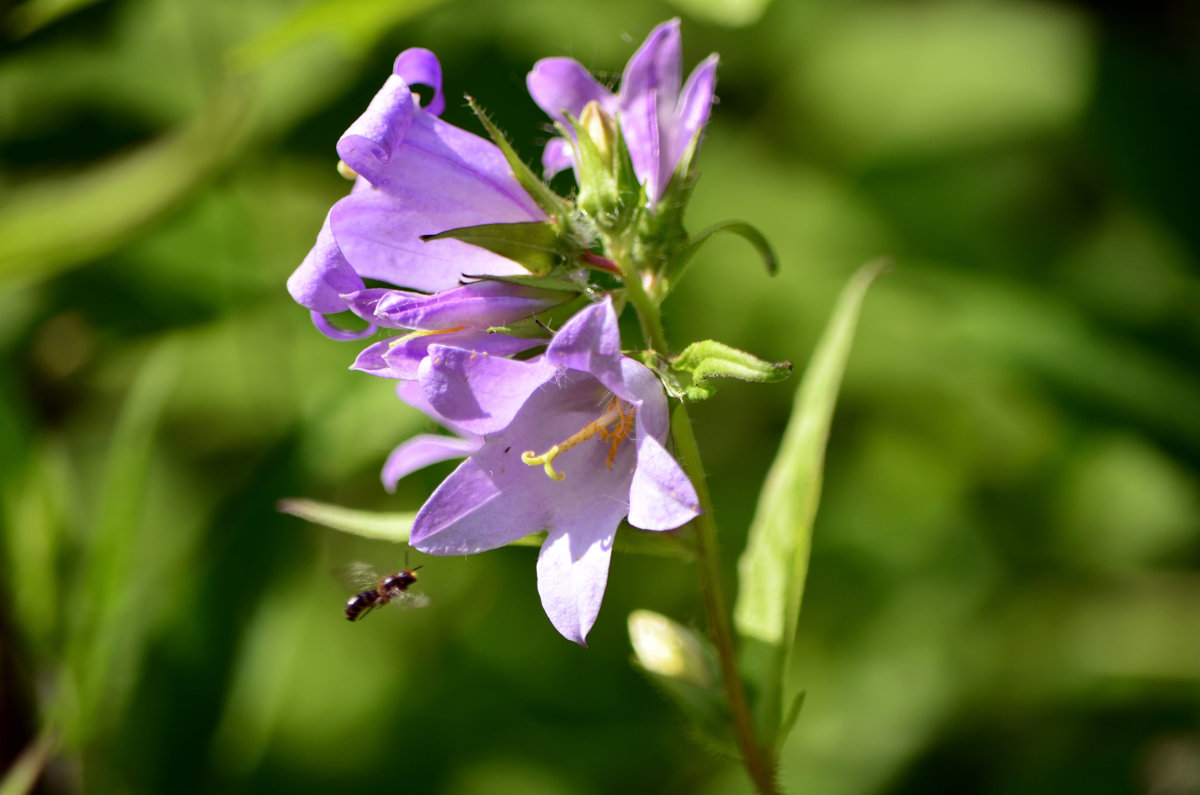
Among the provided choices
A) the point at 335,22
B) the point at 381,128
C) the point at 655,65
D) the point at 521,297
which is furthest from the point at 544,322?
the point at 335,22

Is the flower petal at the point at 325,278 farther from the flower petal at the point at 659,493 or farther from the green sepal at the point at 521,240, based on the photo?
the flower petal at the point at 659,493

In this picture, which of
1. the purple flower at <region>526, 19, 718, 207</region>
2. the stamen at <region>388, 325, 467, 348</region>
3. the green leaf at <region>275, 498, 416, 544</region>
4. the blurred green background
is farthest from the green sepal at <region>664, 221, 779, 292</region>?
the blurred green background

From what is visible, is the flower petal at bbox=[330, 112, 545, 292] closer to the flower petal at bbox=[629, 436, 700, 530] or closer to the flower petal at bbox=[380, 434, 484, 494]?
the flower petal at bbox=[380, 434, 484, 494]

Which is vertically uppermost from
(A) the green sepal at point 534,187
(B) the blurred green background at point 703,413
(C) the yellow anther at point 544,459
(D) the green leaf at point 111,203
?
(A) the green sepal at point 534,187

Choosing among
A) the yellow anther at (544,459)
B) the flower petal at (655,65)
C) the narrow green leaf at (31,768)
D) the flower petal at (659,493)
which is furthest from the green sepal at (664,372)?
the narrow green leaf at (31,768)

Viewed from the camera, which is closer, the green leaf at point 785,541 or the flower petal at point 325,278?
the flower petal at point 325,278

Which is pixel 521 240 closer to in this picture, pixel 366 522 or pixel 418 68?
pixel 418 68
